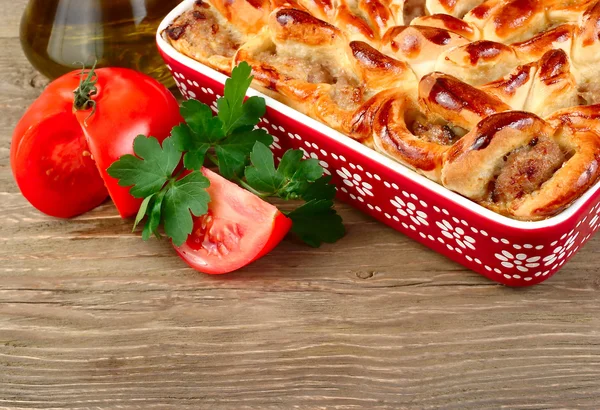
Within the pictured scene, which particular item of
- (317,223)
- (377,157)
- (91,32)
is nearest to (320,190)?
(317,223)

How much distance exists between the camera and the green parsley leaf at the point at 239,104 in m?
1.92

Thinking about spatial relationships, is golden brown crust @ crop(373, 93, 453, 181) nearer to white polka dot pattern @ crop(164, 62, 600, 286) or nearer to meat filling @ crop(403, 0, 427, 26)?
white polka dot pattern @ crop(164, 62, 600, 286)

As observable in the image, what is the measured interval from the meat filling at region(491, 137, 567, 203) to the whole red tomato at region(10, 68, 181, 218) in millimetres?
931

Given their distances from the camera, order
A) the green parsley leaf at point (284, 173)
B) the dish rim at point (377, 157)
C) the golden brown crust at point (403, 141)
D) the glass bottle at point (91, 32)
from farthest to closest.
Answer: the glass bottle at point (91, 32) → the green parsley leaf at point (284, 173) → the golden brown crust at point (403, 141) → the dish rim at point (377, 157)

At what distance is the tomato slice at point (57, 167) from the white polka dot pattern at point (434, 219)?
1.22 feet

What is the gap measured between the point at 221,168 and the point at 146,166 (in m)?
0.18

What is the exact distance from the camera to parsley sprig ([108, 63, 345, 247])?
1.92 metres

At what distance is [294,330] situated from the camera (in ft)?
6.16

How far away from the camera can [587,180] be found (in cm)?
160

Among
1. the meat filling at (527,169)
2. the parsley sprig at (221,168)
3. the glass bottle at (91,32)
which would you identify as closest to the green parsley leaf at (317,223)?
the parsley sprig at (221,168)

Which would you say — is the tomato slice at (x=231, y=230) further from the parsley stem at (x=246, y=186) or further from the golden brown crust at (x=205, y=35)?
the golden brown crust at (x=205, y=35)

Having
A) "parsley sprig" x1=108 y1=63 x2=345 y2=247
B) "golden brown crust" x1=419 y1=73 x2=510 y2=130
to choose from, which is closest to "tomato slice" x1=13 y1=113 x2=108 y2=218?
"parsley sprig" x1=108 y1=63 x2=345 y2=247

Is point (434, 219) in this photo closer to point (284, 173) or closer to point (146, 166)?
point (284, 173)

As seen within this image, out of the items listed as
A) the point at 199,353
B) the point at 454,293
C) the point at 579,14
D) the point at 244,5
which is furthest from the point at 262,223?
the point at 579,14
